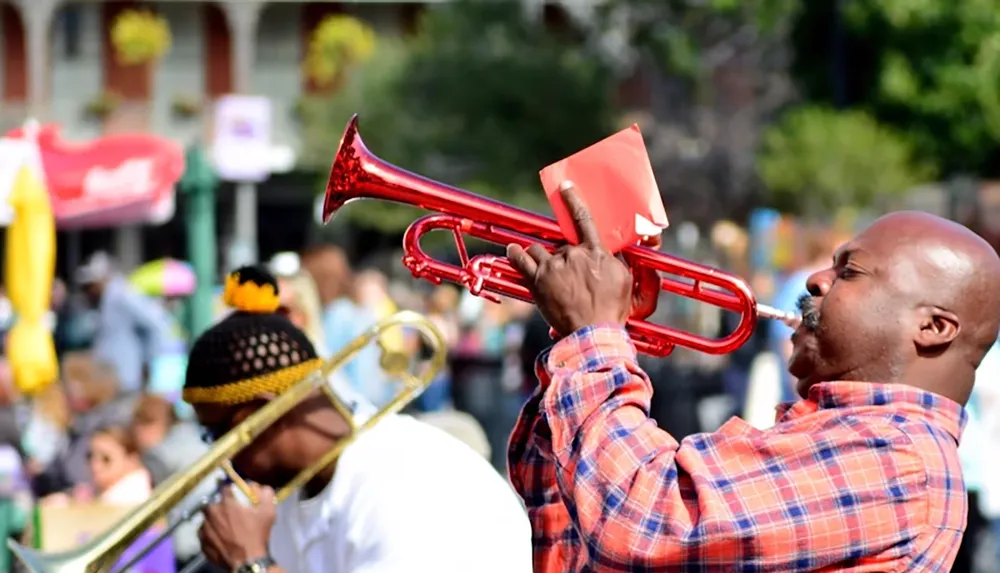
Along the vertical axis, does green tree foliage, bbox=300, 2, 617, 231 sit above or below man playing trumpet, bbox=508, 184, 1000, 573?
below

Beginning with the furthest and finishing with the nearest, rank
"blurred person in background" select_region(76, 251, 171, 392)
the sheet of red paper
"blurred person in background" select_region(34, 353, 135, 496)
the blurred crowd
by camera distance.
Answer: "blurred person in background" select_region(76, 251, 171, 392) → "blurred person in background" select_region(34, 353, 135, 496) → the blurred crowd → the sheet of red paper

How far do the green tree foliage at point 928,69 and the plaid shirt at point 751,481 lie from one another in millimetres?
21477

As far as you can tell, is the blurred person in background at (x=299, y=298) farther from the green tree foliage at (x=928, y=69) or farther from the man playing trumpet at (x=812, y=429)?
the green tree foliage at (x=928, y=69)

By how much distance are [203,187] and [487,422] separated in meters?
2.29

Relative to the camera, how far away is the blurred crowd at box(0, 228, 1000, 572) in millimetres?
6574

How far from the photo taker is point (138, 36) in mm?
38250

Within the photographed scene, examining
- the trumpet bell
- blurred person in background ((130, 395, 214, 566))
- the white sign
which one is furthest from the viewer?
the white sign

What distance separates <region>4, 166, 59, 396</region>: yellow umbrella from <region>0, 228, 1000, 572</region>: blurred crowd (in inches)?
4.9

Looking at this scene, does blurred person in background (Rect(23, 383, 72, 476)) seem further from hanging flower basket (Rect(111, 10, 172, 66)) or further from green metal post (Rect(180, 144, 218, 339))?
hanging flower basket (Rect(111, 10, 172, 66))

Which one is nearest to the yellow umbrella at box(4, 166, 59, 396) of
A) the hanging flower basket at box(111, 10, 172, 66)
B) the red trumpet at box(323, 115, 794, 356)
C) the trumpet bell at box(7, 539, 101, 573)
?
the trumpet bell at box(7, 539, 101, 573)

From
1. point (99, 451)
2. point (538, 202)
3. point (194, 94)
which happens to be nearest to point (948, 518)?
point (99, 451)

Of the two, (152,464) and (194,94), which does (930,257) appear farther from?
(194,94)

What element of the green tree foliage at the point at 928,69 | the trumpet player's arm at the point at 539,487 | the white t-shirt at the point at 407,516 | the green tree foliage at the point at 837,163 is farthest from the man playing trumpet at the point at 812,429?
the green tree foliage at the point at 837,163

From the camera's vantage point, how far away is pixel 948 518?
91.2 inches
